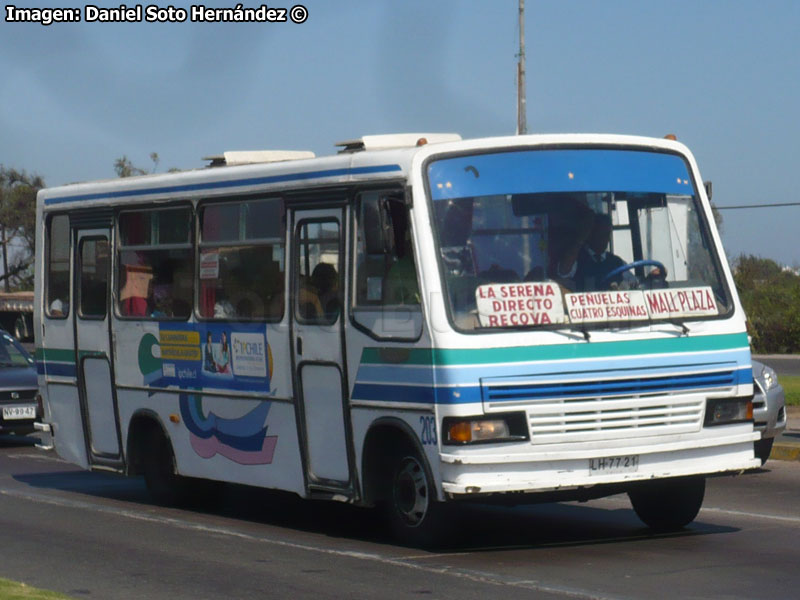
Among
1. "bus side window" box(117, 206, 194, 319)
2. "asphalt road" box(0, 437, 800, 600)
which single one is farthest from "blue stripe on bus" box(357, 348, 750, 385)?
"bus side window" box(117, 206, 194, 319)

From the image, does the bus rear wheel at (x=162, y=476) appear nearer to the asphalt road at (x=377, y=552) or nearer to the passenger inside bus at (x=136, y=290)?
the asphalt road at (x=377, y=552)

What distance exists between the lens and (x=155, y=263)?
13.2 metres

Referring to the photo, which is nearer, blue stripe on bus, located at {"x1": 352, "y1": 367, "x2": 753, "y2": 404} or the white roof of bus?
blue stripe on bus, located at {"x1": 352, "y1": 367, "x2": 753, "y2": 404}

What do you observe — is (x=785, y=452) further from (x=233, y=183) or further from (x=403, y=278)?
(x=403, y=278)

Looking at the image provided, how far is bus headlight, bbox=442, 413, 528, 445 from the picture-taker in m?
9.34

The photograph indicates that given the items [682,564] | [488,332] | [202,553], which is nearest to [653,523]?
[682,564]

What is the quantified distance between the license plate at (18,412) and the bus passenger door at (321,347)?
32.5 ft

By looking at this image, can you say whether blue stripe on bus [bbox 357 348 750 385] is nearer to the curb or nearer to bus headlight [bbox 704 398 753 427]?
bus headlight [bbox 704 398 753 427]

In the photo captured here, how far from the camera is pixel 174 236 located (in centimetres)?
1289

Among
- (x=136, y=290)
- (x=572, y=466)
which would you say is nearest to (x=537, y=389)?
(x=572, y=466)

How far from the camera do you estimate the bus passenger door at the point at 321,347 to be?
10.7 metres

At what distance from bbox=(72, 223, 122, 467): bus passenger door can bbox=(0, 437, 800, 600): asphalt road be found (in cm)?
56

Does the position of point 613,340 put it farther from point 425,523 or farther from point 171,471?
point 171,471

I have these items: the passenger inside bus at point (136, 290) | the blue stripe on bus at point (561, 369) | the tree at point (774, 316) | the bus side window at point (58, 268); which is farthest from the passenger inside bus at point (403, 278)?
the tree at point (774, 316)
